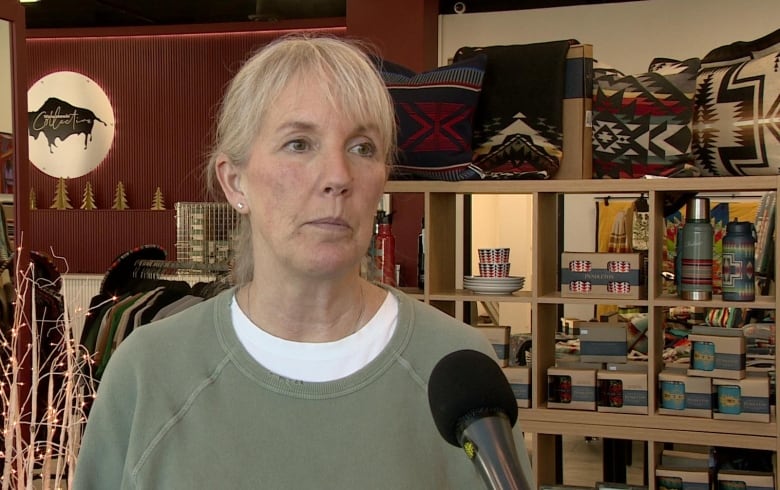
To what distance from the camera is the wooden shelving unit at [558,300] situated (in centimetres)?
312

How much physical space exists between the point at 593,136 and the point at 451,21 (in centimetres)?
425

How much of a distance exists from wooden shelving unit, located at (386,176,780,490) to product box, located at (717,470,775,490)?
0.42ft

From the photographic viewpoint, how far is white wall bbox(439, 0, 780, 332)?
266 inches

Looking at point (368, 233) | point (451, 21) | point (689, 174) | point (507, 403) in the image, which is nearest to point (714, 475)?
point (689, 174)

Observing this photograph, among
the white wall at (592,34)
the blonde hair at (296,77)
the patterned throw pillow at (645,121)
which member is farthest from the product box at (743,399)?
the white wall at (592,34)

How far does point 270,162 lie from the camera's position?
1289 millimetres

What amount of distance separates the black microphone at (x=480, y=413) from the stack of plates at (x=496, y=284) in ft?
8.50

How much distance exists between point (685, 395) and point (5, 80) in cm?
259

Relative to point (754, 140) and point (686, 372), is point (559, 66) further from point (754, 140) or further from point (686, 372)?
point (686, 372)

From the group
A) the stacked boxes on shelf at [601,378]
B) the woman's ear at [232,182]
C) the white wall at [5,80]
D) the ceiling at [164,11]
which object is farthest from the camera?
the ceiling at [164,11]

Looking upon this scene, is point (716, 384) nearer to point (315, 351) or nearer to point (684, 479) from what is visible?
point (684, 479)

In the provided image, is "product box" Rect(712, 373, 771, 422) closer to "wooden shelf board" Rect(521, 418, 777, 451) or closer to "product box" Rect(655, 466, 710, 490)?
"wooden shelf board" Rect(521, 418, 777, 451)

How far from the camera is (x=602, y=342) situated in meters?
3.46

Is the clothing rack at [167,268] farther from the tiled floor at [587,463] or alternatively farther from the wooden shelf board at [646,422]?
the tiled floor at [587,463]
